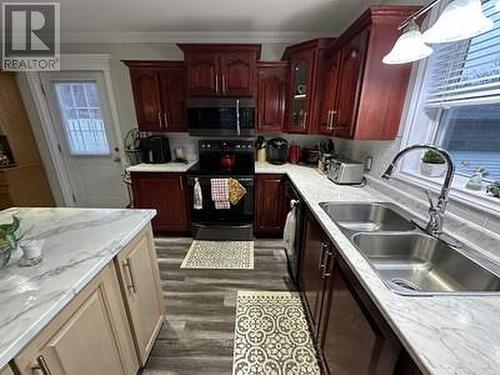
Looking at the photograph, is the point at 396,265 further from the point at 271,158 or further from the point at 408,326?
the point at 271,158

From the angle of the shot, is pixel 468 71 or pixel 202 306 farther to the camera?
pixel 202 306

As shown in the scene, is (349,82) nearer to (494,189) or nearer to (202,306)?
(494,189)

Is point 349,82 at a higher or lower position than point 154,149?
higher

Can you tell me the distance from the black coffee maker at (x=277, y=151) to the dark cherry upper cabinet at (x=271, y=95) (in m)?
0.14

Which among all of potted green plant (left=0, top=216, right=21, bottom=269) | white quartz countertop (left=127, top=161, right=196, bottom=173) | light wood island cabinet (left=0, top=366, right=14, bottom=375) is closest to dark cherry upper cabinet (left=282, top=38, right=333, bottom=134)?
white quartz countertop (left=127, top=161, right=196, bottom=173)

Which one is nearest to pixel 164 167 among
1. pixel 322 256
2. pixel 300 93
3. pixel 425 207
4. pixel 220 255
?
pixel 220 255

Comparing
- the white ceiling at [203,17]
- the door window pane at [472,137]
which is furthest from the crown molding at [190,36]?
the door window pane at [472,137]

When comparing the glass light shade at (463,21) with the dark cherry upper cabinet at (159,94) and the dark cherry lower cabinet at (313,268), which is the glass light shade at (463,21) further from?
the dark cherry upper cabinet at (159,94)

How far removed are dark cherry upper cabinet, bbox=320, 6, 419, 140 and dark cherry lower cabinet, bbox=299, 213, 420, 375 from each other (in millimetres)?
833

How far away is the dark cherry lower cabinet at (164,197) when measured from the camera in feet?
8.59

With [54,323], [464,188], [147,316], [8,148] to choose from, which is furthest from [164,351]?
[8,148]

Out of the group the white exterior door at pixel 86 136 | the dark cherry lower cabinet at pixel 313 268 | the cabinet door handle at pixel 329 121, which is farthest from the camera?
the white exterior door at pixel 86 136

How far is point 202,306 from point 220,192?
114cm

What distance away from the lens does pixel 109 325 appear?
1034 millimetres
